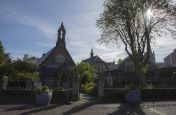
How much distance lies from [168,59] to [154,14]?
180ft

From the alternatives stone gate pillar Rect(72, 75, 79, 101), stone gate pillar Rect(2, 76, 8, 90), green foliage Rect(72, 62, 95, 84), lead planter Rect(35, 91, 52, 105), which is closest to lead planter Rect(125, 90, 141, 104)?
stone gate pillar Rect(72, 75, 79, 101)

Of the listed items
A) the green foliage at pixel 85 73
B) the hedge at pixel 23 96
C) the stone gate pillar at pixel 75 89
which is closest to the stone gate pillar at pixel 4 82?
the hedge at pixel 23 96

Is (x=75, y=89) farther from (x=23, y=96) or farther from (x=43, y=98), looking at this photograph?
(x=23, y=96)

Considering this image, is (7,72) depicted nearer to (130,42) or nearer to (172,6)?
(130,42)

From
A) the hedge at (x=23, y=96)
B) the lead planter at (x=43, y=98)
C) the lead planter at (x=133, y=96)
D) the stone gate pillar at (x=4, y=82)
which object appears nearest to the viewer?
the lead planter at (x=43, y=98)

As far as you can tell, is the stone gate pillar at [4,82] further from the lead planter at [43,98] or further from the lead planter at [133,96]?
the lead planter at [133,96]

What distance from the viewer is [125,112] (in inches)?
641

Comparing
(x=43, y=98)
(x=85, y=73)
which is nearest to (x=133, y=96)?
(x=43, y=98)

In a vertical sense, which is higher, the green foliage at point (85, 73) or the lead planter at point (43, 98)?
the green foliage at point (85, 73)

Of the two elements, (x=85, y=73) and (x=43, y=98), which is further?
(x=85, y=73)

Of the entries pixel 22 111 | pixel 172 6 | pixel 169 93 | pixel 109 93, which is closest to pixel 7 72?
pixel 109 93

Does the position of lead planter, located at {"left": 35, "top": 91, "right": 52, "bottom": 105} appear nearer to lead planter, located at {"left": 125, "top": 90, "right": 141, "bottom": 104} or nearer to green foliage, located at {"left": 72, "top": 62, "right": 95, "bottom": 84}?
lead planter, located at {"left": 125, "top": 90, "right": 141, "bottom": 104}

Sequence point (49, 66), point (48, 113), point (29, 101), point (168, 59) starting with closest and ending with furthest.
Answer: point (48, 113) < point (29, 101) < point (49, 66) < point (168, 59)

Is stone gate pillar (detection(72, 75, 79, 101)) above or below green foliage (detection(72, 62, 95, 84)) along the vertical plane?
below
